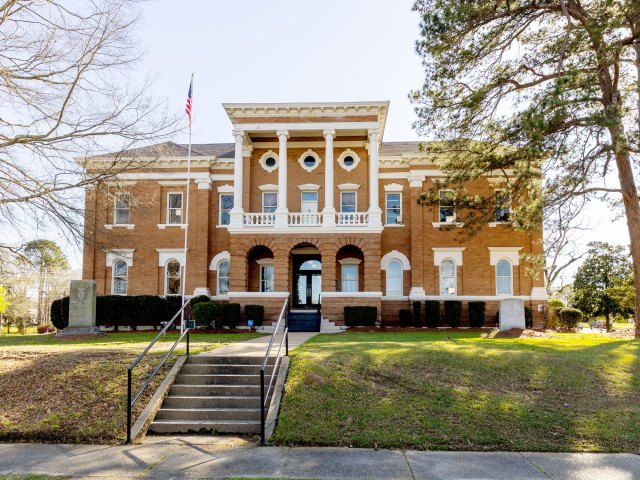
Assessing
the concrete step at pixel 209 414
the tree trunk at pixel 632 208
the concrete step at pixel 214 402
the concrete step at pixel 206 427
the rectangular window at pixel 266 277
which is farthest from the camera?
the rectangular window at pixel 266 277

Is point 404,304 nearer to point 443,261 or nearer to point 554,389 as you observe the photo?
point 443,261

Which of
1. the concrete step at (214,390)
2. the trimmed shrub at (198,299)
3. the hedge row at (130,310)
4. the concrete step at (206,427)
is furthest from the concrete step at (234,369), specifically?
the trimmed shrub at (198,299)

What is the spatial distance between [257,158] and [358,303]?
10.2 meters

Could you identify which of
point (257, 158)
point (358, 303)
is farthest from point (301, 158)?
point (358, 303)

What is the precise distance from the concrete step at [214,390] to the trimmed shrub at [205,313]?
15886mm

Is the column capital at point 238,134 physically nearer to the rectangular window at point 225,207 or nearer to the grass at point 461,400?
the rectangular window at point 225,207

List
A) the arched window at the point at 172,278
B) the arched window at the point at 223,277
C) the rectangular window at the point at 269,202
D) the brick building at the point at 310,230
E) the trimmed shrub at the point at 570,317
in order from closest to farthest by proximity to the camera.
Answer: the brick building at the point at 310,230 < the trimmed shrub at the point at 570,317 < the rectangular window at the point at 269,202 < the arched window at the point at 223,277 < the arched window at the point at 172,278

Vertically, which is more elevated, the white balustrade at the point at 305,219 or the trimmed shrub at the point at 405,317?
the white balustrade at the point at 305,219

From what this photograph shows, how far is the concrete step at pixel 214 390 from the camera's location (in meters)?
9.84

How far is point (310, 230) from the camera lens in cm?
2755

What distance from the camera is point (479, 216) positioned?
2233 centimetres

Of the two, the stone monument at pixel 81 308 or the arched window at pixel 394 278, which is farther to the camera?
the arched window at pixel 394 278

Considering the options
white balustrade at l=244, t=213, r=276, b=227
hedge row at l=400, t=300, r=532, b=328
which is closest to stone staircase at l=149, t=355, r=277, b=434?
white balustrade at l=244, t=213, r=276, b=227

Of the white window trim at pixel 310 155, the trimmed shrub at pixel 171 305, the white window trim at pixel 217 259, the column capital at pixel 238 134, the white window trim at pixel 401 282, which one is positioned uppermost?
the column capital at pixel 238 134
